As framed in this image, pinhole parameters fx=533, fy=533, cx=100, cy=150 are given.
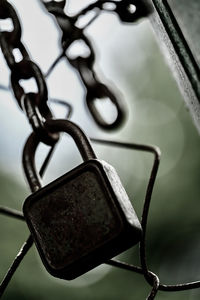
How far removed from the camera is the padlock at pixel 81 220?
55 centimetres

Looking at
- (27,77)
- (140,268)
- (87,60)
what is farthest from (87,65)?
(140,268)

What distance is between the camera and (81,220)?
1.85 feet

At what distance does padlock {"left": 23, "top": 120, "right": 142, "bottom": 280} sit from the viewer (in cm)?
55

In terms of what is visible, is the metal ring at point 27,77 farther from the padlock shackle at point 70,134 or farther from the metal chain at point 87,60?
the metal chain at point 87,60

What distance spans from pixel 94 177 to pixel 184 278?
5.94 m

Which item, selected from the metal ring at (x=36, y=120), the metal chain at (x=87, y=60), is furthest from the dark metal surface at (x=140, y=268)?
the metal ring at (x=36, y=120)

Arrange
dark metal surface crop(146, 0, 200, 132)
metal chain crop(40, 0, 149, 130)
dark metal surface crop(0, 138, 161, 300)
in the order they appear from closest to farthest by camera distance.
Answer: dark metal surface crop(146, 0, 200, 132) < dark metal surface crop(0, 138, 161, 300) < metal chain crop(40, 0, 149, 130)

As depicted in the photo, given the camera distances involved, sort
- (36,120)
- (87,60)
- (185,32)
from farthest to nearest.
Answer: (87,60) → (36,120) → (185,32)

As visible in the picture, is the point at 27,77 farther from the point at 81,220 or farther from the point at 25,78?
the point at 81,220

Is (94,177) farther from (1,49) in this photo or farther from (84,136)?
(1,49)

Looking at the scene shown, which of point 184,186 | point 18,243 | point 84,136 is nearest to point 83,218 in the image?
point 84,136

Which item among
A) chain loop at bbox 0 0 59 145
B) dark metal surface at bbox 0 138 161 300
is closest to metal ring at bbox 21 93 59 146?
chain loop at bbox 0 0 59 145

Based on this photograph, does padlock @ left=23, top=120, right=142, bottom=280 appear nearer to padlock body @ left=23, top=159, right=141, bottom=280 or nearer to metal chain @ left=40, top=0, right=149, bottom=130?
padlock body @ left=23, top=159, right=141, bottom=280

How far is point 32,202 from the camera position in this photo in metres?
0.62
